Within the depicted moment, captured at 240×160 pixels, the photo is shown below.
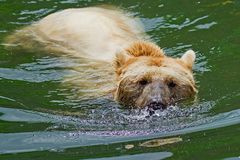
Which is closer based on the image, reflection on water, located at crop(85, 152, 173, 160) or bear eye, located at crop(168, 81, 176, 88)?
reflection on water, located at crop(85, 152, 173, 160)

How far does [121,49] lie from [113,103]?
107 cm

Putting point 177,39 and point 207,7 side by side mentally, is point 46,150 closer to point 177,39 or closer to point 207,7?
point 177,39

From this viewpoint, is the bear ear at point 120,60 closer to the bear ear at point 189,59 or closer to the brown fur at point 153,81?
the brown fur at point 153,81

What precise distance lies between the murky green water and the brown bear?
7.4 inches

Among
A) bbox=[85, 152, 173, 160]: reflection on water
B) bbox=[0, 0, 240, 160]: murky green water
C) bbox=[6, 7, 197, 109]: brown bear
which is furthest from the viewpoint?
bbox=[6, 7, 197, 109]: brown bear

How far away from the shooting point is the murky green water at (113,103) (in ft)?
20.2

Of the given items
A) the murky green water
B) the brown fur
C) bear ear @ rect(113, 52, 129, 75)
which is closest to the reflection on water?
the murky green water

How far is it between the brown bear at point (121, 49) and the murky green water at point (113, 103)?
0.19m

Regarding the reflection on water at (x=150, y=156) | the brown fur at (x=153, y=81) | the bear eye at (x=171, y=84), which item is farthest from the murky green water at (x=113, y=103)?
the bear eye at (x=171, y=84)

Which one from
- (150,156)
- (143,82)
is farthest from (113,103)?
(150,156)

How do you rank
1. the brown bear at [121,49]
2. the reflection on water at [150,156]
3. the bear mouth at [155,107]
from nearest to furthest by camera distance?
the reflection on water at [150,156], the bear mouth at [155,107], the brown bear at [121,49]

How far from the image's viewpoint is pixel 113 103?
8.16 m

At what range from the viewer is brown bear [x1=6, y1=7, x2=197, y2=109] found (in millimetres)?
7828

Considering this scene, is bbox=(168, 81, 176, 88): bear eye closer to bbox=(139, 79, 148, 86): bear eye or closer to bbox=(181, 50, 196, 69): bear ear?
bbox=(139, 79, 148, 86): bear eye
